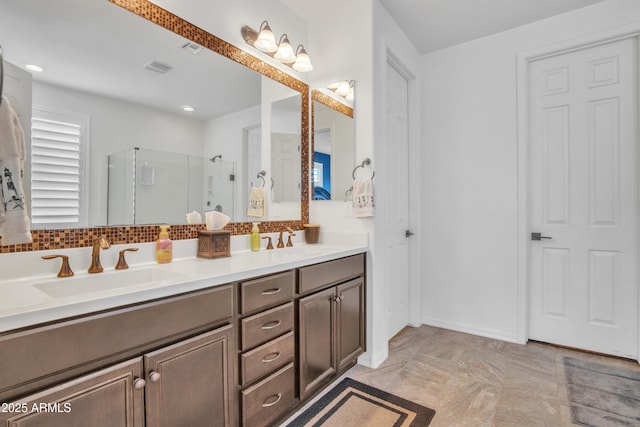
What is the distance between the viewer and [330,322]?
186 centimetres

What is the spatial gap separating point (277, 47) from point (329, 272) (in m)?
1.58

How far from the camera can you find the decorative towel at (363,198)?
2168mm

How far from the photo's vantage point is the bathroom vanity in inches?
32.6

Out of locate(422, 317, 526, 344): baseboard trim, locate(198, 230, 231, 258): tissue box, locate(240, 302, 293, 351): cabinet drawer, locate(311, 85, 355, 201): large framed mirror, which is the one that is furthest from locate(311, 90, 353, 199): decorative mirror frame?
locate(422, 317, 526, 344): baseboard trim

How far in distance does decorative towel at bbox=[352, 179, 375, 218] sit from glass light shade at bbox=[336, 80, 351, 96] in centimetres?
68

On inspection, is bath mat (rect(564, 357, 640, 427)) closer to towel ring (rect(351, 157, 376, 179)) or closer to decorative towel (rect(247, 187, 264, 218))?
towel ring (rect(351, 157, 376, 179))

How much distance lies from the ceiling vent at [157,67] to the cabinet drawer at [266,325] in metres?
1.32

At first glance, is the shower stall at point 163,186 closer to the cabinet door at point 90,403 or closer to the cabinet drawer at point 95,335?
the cabinet drawer at point 95,335

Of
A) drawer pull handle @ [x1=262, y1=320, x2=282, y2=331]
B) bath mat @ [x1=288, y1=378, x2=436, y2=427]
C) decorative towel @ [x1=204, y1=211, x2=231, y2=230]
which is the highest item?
decorative towel @ [x1=204, y1=211, x2=231, y2=230]

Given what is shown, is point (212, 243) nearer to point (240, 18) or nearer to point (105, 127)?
point (105, 127)

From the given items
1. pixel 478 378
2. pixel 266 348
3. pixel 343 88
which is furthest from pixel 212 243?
pixel 478 378

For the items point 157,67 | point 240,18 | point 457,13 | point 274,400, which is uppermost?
point 457,13

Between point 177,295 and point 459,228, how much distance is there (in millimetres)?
2549

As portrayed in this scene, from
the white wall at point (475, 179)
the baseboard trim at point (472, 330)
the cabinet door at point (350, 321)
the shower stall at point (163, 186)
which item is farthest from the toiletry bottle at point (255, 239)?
the baseboard trim at point (472, 330)
